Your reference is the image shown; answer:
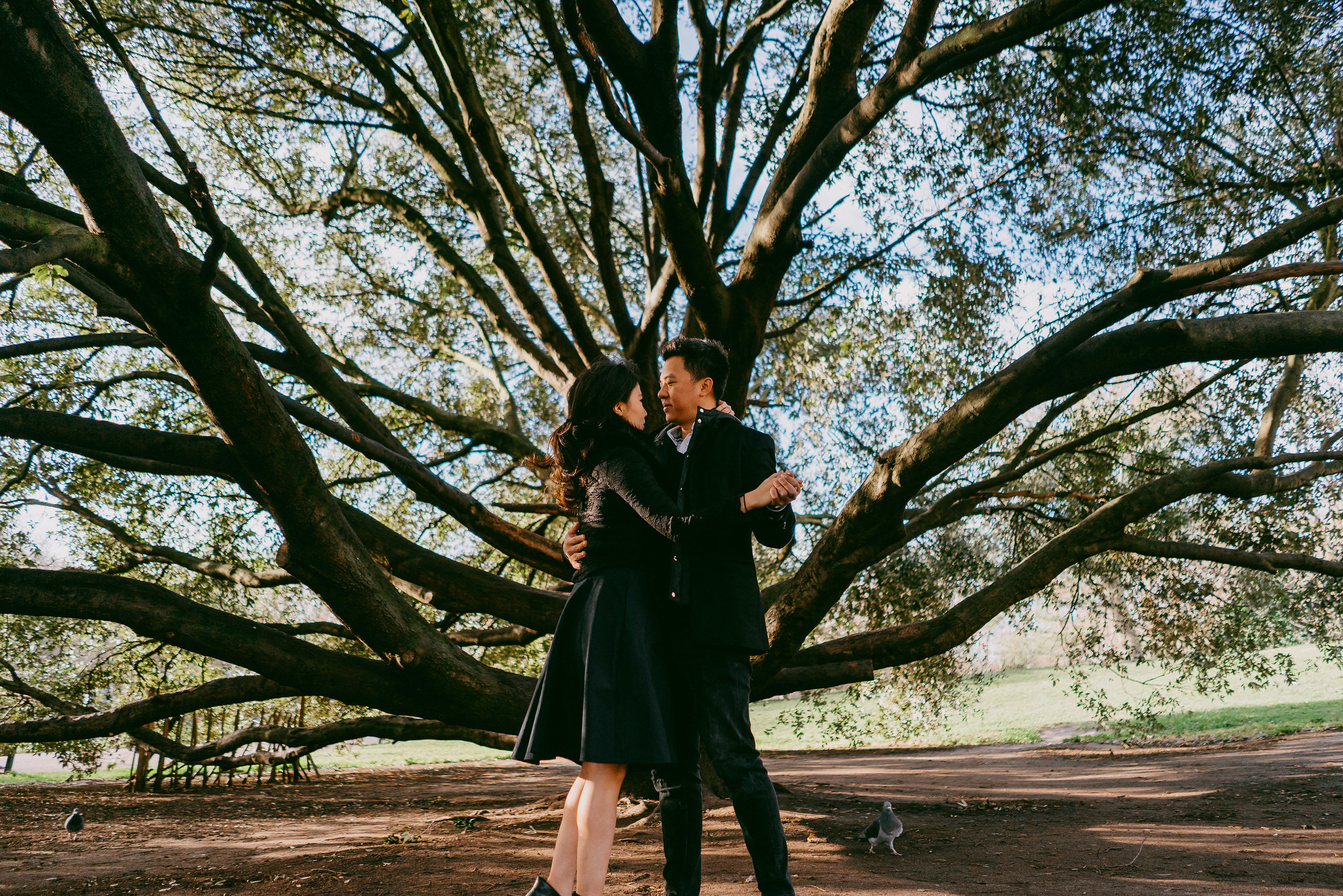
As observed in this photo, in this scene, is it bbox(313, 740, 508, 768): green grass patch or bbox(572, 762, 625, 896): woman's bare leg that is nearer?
bbox(572, 762, 625, 896): woman's bare leg

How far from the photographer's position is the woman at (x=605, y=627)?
8.05ft

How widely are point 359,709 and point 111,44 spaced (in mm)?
9243

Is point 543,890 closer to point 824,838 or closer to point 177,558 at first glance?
point 824,838

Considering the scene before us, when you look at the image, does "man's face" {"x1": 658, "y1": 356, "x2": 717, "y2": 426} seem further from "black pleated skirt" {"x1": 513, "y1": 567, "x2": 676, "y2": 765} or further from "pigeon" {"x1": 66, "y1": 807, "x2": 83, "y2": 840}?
"pigeon" {"x1": 66, "y1": 807, "x2": 83, "y2": 840}

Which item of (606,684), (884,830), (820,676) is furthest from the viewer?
(820,676)

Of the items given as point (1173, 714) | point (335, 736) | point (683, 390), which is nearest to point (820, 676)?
point (683, 390)

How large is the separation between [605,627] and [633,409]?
804 mm

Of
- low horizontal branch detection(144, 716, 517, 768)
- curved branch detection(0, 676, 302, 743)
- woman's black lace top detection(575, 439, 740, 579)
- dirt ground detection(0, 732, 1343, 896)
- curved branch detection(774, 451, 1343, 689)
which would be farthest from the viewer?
low horizontal branch detection(144, 716, 517, 768)

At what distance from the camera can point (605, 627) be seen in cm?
260

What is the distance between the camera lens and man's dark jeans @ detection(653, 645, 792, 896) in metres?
2.48

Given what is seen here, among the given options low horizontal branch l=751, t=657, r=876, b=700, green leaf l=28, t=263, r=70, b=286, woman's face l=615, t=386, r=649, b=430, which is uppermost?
green leaf l=28, t=263, r=70, b=286

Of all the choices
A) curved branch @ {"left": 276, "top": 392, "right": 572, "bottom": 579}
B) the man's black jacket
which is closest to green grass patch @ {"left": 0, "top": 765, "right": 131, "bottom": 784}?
curved branch @ {"left": 276, "top": 392, "right": 572, "bottom": 579}

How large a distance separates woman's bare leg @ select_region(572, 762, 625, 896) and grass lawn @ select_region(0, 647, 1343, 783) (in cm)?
1247

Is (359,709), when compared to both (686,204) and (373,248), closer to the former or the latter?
(373,248)
